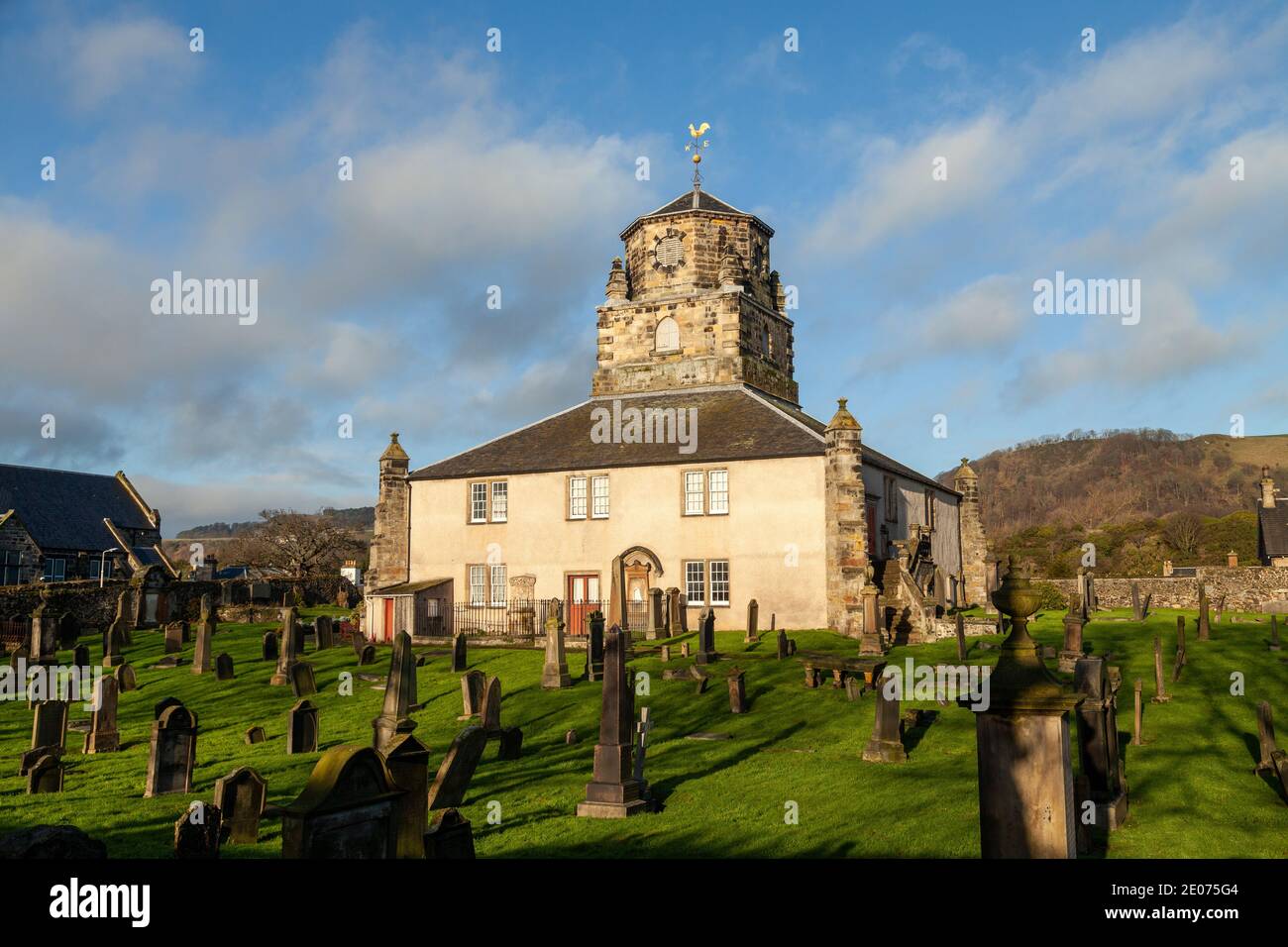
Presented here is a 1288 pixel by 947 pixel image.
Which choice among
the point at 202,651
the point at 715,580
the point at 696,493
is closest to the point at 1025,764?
the point at 202,651

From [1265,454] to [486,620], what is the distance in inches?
5600

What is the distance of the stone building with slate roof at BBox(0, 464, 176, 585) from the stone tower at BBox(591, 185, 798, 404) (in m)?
25.9

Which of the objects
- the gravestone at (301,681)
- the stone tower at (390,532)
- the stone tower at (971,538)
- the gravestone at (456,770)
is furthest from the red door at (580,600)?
the gravestone at (456,770)

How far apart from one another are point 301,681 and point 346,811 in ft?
56.6

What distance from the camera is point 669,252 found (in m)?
44.5

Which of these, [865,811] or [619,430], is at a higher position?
[619,430]

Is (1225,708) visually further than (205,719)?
No

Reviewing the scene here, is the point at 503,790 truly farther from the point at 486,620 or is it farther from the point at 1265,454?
the point at 1265,454

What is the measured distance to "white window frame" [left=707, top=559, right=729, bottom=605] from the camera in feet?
111

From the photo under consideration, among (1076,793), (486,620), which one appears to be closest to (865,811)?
(1076,793)

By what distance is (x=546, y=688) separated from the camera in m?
22.9

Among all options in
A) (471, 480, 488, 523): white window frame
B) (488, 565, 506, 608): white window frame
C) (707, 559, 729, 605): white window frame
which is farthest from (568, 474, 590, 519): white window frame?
(707, 559, 729, 605): white window frame
